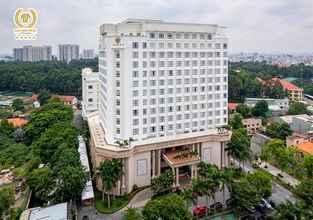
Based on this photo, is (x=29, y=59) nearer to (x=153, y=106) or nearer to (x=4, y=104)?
(x=4, y=104)

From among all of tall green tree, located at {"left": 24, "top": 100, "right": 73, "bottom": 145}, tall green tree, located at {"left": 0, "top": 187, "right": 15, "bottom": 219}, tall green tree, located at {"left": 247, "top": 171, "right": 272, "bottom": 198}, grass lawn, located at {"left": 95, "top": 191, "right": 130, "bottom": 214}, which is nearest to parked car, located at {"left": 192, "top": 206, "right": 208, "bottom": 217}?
tall green tree, located at {"left": 247, "top": 171, "right": 272, "bottom": 198}

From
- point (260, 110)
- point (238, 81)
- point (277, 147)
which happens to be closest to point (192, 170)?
point (277, 147)

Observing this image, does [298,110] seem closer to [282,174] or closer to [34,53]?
[282,174]

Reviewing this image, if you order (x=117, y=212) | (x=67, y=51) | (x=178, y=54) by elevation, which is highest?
(x=67, y=51)

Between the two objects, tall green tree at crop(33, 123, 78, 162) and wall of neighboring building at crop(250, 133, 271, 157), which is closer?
tall green tree at crop(33, 123, 78, 162)

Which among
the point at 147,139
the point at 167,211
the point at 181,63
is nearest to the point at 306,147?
the point at 181,63
